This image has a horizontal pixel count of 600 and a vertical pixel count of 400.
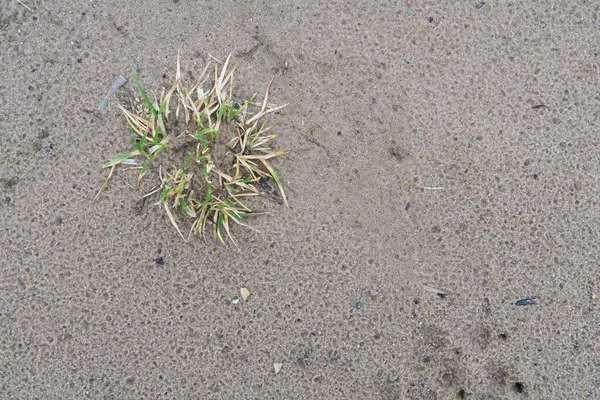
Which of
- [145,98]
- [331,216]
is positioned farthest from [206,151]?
[331,216]

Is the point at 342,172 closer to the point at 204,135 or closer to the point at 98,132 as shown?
the point at 204,135

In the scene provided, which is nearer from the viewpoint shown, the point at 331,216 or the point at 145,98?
the point at 145,98

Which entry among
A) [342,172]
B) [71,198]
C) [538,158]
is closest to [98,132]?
[71,198]

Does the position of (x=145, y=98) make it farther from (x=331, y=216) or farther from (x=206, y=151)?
(x=331, y=216)

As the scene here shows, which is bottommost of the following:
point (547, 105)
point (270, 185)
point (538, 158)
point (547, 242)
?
point (270, 185)
